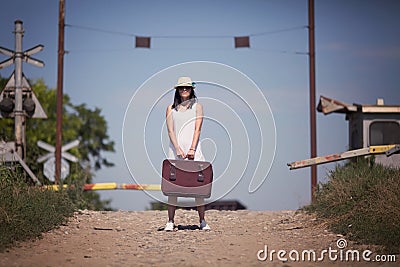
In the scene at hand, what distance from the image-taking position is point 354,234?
10.1m

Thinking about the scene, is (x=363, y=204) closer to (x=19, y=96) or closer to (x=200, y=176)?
(x=200, y=176)

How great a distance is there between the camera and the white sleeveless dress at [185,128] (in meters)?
11.1

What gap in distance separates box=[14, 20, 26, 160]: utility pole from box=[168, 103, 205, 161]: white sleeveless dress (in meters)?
7.19

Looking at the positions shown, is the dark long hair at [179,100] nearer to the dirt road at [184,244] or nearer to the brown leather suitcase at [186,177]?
the brown leather suitcase at [186,177]

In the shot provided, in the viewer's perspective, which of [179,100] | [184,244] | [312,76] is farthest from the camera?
[312,76]

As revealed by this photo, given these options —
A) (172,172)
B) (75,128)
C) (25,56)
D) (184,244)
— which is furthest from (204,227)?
(75,128)

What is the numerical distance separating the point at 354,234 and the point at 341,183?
91.1 inches

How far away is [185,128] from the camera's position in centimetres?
1109

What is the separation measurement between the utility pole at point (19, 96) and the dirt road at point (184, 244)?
191 inches

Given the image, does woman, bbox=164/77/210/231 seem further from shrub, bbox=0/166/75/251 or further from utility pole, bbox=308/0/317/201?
utility pole, bbox=308/0/317/201

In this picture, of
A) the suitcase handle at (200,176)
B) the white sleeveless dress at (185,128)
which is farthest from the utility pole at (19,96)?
the suitcase handle at (200,176)

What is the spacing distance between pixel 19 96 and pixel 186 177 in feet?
25.1

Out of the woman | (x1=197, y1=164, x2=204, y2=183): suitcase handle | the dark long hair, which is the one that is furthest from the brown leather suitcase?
the dark long hair

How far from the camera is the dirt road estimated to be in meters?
8.48
